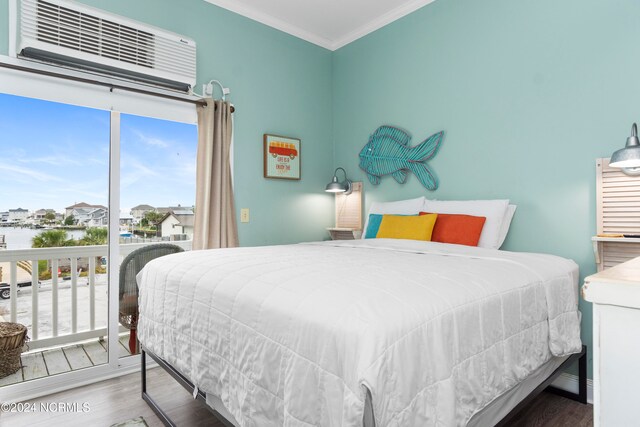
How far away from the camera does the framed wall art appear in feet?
11.0

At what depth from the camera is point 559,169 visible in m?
2.31

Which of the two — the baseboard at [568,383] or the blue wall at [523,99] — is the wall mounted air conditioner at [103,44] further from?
the baseboard at [568,383]

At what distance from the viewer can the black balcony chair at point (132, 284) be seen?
2.69 m

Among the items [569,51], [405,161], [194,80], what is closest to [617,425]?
A: [569,51]

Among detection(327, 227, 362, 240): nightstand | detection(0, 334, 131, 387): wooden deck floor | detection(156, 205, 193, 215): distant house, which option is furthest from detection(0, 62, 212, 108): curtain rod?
detection(0, 334, 131, 387): wooden deck floor

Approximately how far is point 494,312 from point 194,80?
102 inches

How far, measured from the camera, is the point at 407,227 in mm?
2611

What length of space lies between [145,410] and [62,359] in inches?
49.1

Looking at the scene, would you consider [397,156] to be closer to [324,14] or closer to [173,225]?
[324,14]

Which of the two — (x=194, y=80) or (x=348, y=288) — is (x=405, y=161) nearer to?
(x=194, y=80)

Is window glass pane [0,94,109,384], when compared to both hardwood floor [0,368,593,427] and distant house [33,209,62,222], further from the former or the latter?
hardwood floor [0,368,593,427]

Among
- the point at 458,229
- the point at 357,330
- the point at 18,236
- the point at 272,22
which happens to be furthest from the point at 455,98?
the point at 18,236

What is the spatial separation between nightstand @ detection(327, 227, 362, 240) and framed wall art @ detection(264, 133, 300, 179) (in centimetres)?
67

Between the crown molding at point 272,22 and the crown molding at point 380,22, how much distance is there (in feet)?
0.47
